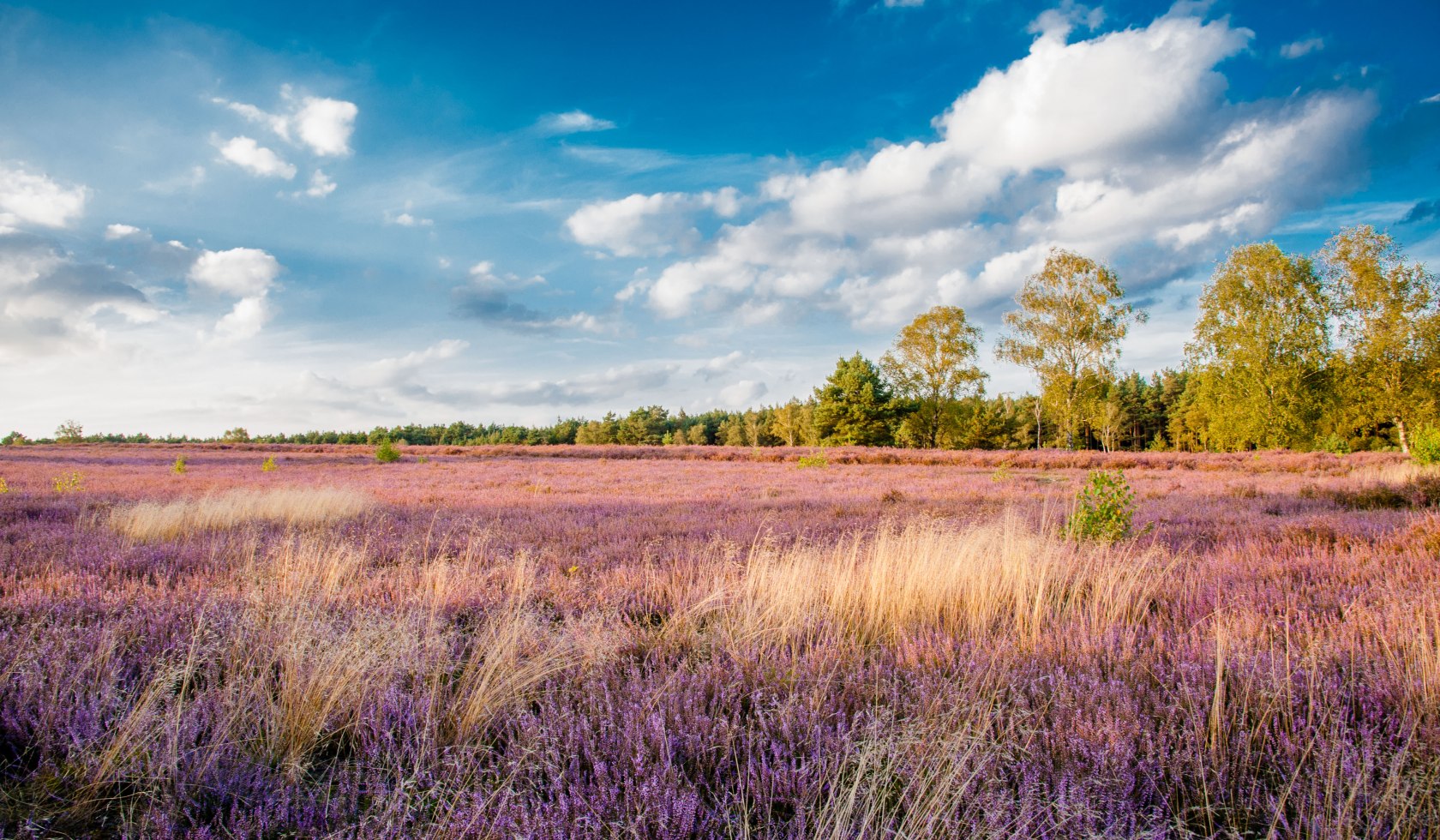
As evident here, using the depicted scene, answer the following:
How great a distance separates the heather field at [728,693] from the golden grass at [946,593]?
4cm

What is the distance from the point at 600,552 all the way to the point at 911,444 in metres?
50.7

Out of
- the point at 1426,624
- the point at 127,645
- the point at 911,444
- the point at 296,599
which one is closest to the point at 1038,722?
the point at 1426,624

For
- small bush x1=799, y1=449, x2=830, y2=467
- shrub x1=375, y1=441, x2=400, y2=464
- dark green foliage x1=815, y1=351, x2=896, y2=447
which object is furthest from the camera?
dark green foliage x1=815, y1=351, x2=896, y2=447

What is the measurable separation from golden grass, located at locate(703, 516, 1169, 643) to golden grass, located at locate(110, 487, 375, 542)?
25.9ft

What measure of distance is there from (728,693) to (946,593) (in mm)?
2524

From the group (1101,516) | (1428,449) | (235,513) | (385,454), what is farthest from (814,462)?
(385,454)

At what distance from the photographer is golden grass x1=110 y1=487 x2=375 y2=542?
27.5ft

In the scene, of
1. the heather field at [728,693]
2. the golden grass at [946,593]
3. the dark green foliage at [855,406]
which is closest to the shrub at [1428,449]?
the heather field at [728,693]

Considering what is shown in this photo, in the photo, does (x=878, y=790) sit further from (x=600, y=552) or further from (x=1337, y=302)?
(x=1337, y=302)

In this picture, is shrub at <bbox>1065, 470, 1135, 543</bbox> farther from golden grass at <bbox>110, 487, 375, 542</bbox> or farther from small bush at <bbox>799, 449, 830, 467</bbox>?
small bush at <bbox>799, 449, 830, 467</bbox>

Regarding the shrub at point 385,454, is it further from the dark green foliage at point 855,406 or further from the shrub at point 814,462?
the dark green foliage at point 855,406

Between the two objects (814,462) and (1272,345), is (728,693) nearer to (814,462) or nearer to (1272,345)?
(814,462)

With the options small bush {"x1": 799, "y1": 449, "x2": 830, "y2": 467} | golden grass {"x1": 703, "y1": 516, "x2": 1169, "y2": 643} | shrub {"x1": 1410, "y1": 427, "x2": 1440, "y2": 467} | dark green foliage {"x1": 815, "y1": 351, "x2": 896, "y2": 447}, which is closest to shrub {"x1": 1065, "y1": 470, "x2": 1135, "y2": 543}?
golden grass {"x1": 703, "y1": 516, "x2": 1169, "y2": 643}

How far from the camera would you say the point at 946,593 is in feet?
16.1
